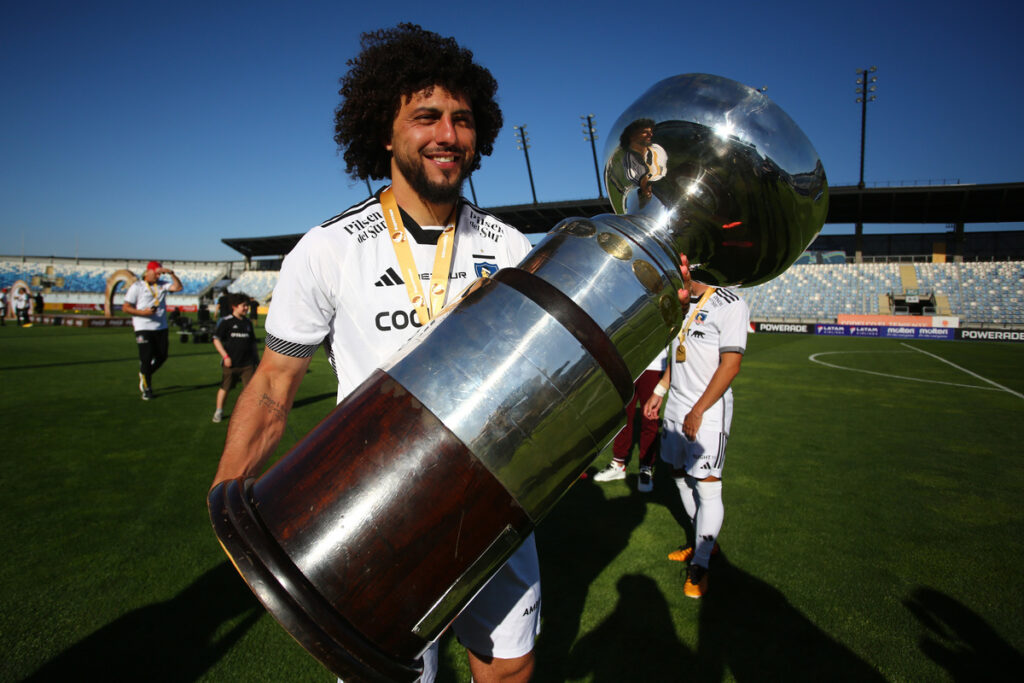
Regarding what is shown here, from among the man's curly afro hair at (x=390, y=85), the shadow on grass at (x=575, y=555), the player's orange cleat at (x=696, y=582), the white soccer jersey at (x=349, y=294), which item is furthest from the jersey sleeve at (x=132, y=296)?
the player's orange cleat at (x=696, y=582)

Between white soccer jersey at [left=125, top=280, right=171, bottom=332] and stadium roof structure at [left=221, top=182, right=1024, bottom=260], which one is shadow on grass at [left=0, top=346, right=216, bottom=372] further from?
stadium roof structure at [left=221, top=182, right=1024, bottom=260]

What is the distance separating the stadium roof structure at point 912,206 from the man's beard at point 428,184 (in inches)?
1379

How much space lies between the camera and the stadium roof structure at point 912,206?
37875 millimetres

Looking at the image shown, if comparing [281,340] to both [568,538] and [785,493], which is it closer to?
[568,538]

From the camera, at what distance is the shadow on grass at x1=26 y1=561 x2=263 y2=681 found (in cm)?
265

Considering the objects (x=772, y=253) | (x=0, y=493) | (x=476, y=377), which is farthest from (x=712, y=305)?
(x=0, y=493)

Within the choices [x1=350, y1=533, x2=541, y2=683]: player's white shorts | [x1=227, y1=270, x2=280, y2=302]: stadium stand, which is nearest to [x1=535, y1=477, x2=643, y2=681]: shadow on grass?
[x1=350, y1=533, x2=541, y2=683]: player's white shorts

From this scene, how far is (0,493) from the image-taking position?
4797 mm

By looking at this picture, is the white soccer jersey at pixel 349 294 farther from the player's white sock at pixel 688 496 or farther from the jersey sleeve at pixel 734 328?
the player's white sock at pixel 688 496

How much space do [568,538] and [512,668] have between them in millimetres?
2666

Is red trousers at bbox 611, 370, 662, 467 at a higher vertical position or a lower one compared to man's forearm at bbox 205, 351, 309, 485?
lower

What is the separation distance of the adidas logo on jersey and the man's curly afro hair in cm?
52

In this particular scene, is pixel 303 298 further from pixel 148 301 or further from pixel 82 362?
pixel 82 362

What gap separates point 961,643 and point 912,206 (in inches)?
1974
